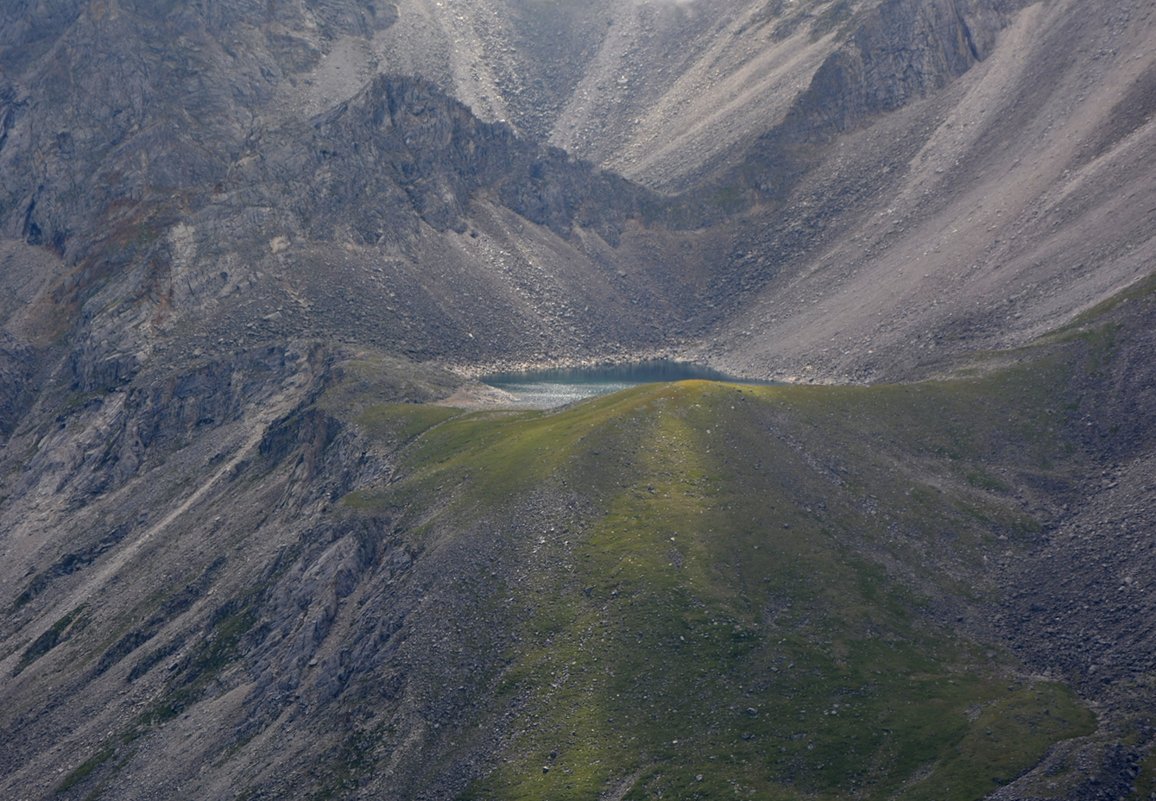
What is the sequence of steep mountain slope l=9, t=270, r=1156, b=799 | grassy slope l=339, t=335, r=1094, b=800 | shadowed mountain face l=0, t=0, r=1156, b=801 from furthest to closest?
shadowed mountain face l=0, t=0, r=1156, b=801 < steep mountain slope l=9, t=270, r=1156, b=799 < grassy slope l=339, t=335, r=1094, b=800

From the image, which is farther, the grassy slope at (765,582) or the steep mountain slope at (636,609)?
the steep mountain slope at (636,609)

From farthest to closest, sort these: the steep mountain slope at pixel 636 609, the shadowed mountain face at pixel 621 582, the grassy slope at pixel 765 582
A: the shadowed mountain face at pixel 621 582 < the steep mountain slope at pixel 636 609 < the grassy slope at pixel 765 582

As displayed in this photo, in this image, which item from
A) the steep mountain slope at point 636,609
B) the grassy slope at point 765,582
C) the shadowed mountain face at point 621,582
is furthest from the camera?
the shadowed mountain face at point 621,582

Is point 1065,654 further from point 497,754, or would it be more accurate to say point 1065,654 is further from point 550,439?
point 550,439

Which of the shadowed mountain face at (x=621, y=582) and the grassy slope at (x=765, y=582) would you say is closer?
the grassy slope at (x=765, y=582)

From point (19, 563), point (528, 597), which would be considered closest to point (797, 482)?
point (528, 597)

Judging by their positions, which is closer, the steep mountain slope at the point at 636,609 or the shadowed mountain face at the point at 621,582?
the steep mountain slope at the point at 636,609

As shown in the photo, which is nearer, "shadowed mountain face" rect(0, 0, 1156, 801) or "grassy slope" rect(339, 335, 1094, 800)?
"grassy slope" rect(339, 335, 1094, 800)

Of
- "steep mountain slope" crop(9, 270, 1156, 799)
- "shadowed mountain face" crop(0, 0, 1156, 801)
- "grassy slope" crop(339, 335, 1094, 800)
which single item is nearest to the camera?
"grassy slope" crop(339, 335, 1094, 800)
